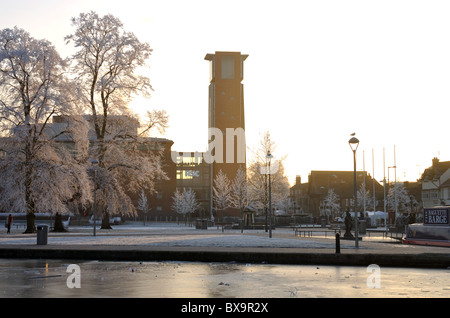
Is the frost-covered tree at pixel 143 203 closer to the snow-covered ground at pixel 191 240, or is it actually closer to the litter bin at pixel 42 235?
the snow-covered ground at pixel 191 240

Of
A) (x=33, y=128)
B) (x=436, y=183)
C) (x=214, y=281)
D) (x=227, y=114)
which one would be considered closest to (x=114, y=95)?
(x=33, y=128)

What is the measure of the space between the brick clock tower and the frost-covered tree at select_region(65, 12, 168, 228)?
63668 millimetres

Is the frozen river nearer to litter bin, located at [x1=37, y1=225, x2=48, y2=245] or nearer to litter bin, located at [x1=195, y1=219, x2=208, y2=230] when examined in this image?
litter bin, located at [x1=37, y1=225, x2=48, y2=245]

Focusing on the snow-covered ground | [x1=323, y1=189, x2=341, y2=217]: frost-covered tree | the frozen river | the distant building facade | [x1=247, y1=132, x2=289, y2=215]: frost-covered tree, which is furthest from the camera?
[x1=323, y1=189, x2=341, y2=217]: frost-covered tree

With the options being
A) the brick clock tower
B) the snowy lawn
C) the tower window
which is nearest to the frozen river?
the snowy lawn

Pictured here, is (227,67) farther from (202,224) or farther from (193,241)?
(193,241)

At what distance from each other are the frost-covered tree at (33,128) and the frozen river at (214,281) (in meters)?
20.9

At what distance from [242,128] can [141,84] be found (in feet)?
214

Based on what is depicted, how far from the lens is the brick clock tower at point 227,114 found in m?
116

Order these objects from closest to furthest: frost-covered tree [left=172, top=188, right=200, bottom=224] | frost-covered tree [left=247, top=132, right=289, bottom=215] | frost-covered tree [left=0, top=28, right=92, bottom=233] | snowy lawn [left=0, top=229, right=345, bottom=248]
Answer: snowy lawn [left=0, top=229, right=345, bottom=248] < frost-covered tree [left=0, top=28, right=92, bottom=233] < frost-covered tree [left=247, top=132, right=289, bottom=215] < frost-covered tree [left=172, top=188, right=200, bottom=224]

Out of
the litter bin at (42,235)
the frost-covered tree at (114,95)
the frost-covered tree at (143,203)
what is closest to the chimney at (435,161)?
the frost-covered tree at (143,203)

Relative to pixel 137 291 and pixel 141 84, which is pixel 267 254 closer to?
pixel 137 291

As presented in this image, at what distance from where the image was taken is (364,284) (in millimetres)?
15258

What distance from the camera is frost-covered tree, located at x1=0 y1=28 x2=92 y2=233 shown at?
1636 inches
